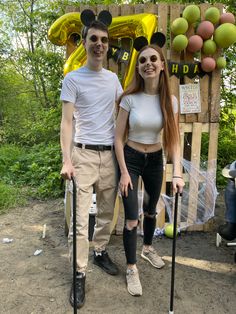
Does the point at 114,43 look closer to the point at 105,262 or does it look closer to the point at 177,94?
the point at 177,94

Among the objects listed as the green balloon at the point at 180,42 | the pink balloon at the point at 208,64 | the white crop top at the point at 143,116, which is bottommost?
the white crop top at the point at 143,116

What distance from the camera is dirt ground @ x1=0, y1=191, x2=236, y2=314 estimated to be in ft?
8.57

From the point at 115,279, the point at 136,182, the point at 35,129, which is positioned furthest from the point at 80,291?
the point at 35,129

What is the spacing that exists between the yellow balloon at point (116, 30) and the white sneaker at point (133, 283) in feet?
6.05

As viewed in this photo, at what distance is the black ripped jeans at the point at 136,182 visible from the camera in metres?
2.66

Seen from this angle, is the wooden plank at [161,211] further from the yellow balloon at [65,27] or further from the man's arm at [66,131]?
the yellow balloon at [65,27]

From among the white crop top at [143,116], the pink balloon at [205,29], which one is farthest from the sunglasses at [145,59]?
→ the pink balloon at [205,29]

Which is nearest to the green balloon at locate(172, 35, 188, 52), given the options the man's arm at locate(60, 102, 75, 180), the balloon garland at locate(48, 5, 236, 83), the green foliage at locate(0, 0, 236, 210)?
the balloon garland at locate(48, 5, 236, 83)

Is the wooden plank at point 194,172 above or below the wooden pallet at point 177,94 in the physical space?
below

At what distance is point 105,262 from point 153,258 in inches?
18.5

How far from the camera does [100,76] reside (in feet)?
8.70

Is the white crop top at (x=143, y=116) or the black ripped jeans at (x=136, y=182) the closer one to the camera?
the white crop top at (x=143, y=116)

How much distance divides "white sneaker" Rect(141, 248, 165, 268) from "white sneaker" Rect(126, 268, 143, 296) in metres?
0.39

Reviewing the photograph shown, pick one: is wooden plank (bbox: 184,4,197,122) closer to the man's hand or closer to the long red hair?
the long red hair
